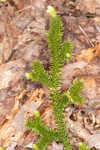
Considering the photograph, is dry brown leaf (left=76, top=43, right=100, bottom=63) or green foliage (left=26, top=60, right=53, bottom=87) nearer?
green foliage (left=26, top=60, right=53, bottom=87)

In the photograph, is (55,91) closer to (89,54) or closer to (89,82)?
(89,82)

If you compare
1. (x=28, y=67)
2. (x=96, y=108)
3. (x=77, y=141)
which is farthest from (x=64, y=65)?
(x=77, y=141)

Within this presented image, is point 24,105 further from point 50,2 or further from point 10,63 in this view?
point 50,2

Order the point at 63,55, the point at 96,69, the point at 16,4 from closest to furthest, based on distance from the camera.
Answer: the point at 63,55 → the point at 96,69 → the point at 16,4

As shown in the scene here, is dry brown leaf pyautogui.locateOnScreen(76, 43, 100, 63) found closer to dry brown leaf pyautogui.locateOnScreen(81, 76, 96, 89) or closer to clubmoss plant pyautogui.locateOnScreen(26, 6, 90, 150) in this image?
dry brown leaf pyautogui.locateOnScreen(81, 76, 96, 89)

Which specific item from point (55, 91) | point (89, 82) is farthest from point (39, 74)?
point (89, 82)

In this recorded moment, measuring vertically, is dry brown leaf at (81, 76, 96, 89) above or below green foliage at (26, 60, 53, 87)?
below

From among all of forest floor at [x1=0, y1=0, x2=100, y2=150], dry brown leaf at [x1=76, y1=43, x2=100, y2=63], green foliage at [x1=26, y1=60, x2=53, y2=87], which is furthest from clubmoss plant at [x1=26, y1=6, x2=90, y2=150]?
dry brown leaf at [x1=76, y1=43, x2=100, y2=63]
